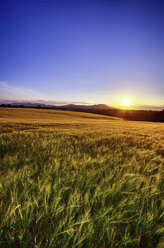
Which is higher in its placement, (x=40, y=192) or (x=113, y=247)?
(x=40, y=192)

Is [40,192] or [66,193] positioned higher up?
[40,192]

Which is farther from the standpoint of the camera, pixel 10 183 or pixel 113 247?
pixel 10 183

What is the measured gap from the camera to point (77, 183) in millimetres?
1383

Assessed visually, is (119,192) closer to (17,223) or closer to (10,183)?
(17,223)

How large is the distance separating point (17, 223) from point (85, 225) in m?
0.46

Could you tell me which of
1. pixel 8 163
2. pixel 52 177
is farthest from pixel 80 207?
pixel 8 163

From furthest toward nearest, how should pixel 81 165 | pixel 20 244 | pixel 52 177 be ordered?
pixel 81 165 < pixel 52 177 < pixel 20 244

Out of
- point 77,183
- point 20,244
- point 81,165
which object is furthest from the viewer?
point 81,165

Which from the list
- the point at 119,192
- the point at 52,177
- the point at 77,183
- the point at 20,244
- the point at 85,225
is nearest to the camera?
the point at 20,244

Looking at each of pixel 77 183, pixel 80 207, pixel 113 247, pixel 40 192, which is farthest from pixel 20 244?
pixel 77 183

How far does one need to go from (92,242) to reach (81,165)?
3.63 feet

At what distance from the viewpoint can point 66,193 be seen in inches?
50.8

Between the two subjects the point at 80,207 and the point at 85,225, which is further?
the point at 80,207

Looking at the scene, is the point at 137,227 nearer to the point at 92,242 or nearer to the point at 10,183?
the point at 92,242
